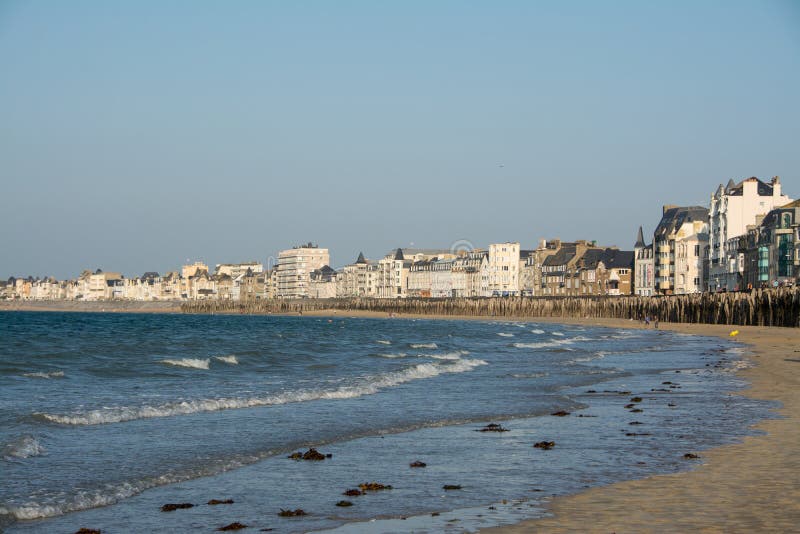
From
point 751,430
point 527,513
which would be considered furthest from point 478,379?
point 527,513

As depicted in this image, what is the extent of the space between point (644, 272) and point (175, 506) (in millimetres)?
132242

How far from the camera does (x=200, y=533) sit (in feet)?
30.7

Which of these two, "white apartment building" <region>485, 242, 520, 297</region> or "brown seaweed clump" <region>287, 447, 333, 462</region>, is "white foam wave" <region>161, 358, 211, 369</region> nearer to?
"brown seaweed clump" <region>287, 447, 333, 462</region>

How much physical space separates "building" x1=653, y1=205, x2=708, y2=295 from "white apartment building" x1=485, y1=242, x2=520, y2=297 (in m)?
63.1

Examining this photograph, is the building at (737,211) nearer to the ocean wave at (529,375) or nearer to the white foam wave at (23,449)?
the ocean wave at (529,375)

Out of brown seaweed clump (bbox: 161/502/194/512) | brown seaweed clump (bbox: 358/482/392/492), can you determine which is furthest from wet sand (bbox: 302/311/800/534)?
brown seaweed clump (bbox: 161/502/194/512)

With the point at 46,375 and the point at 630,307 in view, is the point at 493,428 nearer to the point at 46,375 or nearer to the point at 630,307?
the point at 46,375

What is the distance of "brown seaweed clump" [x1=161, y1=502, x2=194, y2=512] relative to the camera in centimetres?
1043

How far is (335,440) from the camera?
15.6 m

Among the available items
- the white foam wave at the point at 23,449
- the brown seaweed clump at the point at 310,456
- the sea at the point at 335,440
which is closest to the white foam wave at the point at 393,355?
the sea at the point at 335,440

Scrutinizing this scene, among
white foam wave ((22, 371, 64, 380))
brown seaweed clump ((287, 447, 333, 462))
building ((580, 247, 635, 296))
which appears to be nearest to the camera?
brown seaweed clump ((287, 447, 333, 462))

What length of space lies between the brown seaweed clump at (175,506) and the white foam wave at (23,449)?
3.80 meters

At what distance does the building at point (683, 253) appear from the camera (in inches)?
4756

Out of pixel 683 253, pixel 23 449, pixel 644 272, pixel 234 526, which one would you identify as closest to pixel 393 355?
pixel 23 449
